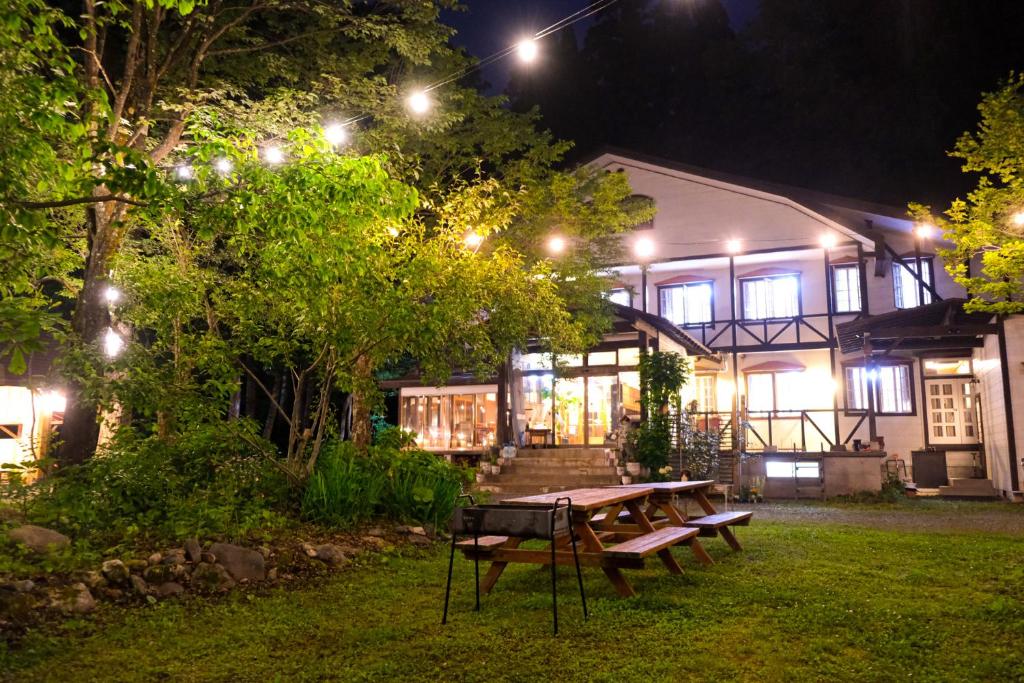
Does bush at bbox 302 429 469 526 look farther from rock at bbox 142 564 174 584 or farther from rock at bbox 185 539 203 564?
rock at bbox 142 564 174 584

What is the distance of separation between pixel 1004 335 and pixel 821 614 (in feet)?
43.1

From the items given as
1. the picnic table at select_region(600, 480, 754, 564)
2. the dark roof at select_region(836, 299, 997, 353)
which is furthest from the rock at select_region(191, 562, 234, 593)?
the dark roof at select_region(836, 299, 997, 353)

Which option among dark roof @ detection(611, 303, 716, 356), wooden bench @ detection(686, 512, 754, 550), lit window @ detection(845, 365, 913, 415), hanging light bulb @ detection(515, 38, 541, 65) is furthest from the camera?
lit window @ detection(845, 365, 913, 415)

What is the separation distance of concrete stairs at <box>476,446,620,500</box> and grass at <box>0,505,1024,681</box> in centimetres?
806

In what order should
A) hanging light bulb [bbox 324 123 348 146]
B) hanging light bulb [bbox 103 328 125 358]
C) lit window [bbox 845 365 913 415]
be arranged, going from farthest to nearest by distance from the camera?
1. lit window [bbox 845 365 913 415]
2. hanging light bulb [bbox 324 123 348 146]
3. hanging light bulb [bbox 103 328 125 358]

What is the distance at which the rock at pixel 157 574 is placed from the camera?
5.98m

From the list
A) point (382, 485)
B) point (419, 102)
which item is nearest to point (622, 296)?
point (419, 102)

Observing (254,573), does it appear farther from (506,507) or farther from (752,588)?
(752,588)

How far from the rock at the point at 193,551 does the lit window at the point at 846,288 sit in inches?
738

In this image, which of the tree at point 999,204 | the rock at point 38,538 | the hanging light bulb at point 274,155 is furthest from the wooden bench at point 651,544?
the tree at point 999,204

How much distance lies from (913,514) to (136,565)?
1162 cm

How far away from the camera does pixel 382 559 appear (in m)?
7.59

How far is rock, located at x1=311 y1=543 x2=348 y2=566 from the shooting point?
23.6ft

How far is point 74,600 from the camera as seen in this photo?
537 centimetres
